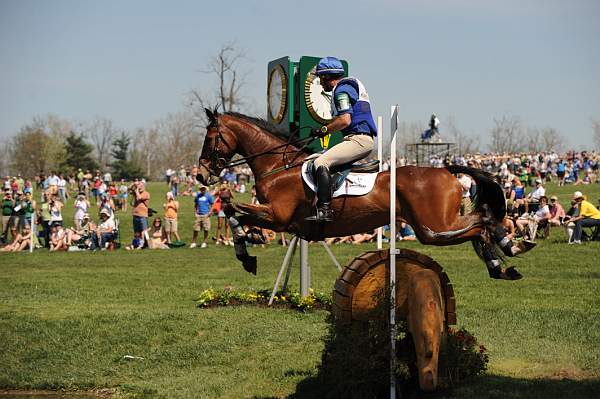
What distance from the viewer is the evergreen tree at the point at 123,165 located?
7925cm

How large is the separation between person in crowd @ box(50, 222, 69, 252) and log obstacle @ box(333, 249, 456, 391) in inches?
825

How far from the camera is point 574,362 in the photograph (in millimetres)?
10180

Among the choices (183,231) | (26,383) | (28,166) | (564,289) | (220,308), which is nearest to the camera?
(26,383)

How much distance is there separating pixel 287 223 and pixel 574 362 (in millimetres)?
3992

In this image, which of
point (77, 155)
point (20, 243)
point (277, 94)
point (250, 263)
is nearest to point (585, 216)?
point (277, 94)

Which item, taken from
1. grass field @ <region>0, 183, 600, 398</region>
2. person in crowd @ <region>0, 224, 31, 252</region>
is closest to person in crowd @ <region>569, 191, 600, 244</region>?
grass field @ <region>0, 183, 600, 398</region>

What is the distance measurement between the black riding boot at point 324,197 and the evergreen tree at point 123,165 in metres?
71.4

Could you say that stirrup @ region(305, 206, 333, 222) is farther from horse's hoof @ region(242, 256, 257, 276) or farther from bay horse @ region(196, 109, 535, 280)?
horse's hoof @ region(242, 256, 257, 276)

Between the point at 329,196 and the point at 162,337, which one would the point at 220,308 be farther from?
the point at 329,196

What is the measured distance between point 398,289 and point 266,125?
9.97 feet

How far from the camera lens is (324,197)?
30.5 feet

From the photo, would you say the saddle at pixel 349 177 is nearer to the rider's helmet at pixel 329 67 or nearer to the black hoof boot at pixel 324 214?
the black hoof boot at pixel 324 214

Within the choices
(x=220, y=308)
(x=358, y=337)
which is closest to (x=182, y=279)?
(x=220, y=308)

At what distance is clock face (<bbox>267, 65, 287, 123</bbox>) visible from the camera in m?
12.7
